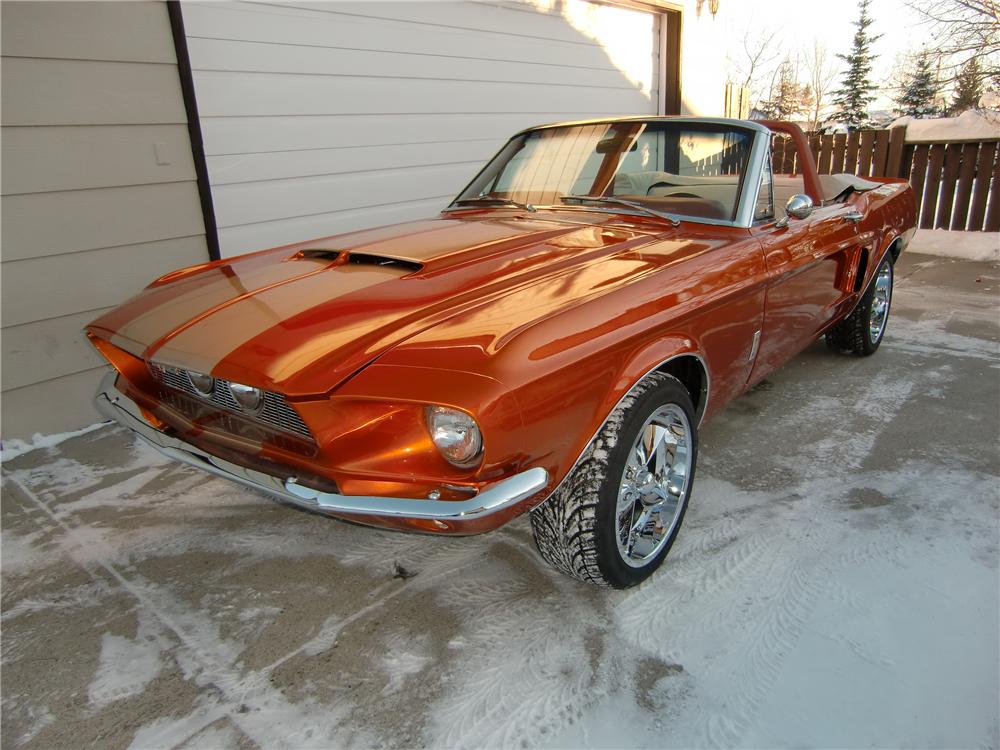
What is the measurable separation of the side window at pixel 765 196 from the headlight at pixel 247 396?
2155mm

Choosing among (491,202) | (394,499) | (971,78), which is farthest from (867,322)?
(971,78)

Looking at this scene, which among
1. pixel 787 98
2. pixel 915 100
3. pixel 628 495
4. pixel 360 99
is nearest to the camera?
pixel 628 495

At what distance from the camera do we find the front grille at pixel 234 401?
1.89m

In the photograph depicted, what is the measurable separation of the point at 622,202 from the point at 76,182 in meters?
2.84

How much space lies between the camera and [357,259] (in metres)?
2.60

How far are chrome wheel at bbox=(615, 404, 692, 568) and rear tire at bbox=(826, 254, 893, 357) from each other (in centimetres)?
240

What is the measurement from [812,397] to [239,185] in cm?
376

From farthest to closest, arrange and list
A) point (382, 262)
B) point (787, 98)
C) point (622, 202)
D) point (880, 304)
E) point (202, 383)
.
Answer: point (787, 98) < point (880, 304) < point (622, 202) < point (382, 262) < point (202, 383)

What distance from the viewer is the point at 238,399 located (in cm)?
200

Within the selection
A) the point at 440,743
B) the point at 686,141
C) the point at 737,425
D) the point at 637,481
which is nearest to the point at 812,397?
the point at 737,425

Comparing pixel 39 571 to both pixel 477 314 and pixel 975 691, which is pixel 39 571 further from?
pixel 975 691

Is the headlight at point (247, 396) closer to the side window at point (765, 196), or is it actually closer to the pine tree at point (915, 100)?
the side window at point (765, 196)

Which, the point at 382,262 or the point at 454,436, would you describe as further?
the point at 382,262

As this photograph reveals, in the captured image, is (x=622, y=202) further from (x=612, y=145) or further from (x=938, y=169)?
(x=938, y=169)
